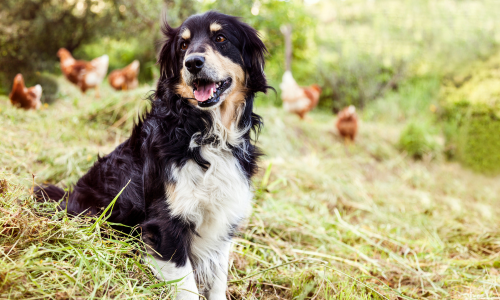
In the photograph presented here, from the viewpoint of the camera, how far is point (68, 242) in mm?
1627

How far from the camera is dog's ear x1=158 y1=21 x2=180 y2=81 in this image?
221 centimetres

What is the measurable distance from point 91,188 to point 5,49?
328cm

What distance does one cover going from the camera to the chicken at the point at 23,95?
3775 mm

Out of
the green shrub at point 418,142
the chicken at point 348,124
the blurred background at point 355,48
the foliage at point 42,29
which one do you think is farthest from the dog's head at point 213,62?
the green shrub at point 418,142

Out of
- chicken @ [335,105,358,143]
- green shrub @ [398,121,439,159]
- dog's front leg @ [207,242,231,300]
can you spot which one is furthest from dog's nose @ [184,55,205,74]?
green shrub @ [398,121,439,159]

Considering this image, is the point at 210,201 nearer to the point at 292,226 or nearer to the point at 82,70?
the point at 292,226

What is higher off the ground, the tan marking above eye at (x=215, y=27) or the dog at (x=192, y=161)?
the tan marking above eye at (x=215, y=27)

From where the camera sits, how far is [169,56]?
2.26 metres

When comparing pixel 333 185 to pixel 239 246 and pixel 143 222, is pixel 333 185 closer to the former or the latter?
pixel 239 246

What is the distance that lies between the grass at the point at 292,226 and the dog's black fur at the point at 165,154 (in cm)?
17

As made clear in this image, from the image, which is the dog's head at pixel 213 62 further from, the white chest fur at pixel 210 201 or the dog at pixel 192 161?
the white chest fur at pixel 210 201

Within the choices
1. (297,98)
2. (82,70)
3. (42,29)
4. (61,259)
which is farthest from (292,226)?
(42,29)

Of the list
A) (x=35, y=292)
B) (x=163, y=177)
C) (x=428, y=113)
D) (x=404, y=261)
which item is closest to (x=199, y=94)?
(x=163, y=177)

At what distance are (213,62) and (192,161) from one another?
0.60m
